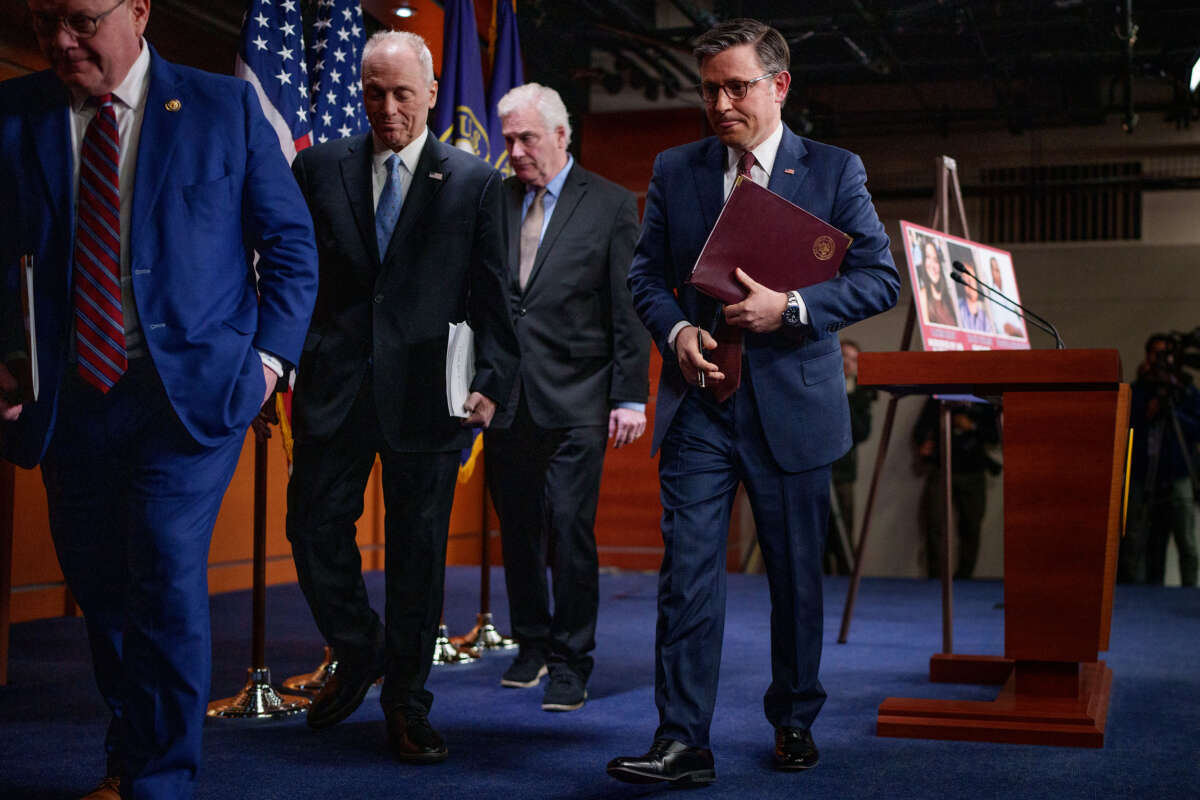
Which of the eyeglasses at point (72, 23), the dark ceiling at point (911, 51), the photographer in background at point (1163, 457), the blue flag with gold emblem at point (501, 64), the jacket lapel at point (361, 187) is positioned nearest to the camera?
the eyeglasses at point (72, 23)

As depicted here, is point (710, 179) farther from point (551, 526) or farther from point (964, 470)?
point (964, 470)

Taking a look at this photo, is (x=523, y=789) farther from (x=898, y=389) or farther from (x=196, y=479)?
(x=898, y=389)

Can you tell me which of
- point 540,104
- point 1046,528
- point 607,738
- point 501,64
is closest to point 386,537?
point 607,738

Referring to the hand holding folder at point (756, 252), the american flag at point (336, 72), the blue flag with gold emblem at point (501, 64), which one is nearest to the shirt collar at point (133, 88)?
the hand holding folder at point (756, 252)

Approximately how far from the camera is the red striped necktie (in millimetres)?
1969

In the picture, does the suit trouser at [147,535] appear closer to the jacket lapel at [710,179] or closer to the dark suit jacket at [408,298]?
the dark suit jacket at [408,298]

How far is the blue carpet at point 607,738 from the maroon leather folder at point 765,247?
1.06 metres

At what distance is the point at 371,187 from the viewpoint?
2936 millimetres

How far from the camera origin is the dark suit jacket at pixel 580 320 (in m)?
3.62

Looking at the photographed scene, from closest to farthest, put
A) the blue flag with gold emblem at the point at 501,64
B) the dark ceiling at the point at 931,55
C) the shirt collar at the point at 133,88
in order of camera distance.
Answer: the shirt collar at the point at 133,88 → the blue flag with gold emblem at the point at 501,64 → the dark ceiling at the point at 931,55

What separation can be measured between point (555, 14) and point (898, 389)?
496 cm

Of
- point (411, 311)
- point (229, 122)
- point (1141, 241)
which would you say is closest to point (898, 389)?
point (411, 311)

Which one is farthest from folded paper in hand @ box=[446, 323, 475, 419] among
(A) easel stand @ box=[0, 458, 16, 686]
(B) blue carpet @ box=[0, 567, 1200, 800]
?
(A) easel stand @ box=[0, 458, 16, 686]

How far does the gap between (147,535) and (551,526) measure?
1.74 metres
